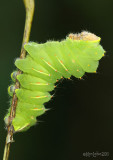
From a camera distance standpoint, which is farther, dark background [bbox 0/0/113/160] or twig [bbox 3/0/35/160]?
dark background [bbox 0/0/113/160]

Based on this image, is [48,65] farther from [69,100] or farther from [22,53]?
[69,100]

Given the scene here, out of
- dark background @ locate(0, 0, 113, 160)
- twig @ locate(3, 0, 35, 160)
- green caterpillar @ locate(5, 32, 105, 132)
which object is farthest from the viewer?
dark background @ locate(0, 0, 113, 160)

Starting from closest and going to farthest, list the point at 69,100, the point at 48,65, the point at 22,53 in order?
the point at 22,53, the point at 48,65, the point at 69,100

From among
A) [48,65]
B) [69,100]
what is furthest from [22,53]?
[69,100]

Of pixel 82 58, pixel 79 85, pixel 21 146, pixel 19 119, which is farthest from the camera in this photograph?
pixel 79 85

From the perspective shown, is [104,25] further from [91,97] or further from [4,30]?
[4,30]

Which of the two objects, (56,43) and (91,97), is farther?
(91,97)

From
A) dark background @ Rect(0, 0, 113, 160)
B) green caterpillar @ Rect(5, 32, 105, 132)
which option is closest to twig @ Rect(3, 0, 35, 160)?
green caterpillar @ Rect(5, 32, 105, 132)

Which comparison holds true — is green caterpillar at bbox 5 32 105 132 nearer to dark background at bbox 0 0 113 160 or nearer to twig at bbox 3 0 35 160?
twig at bbox 3 0 35 160

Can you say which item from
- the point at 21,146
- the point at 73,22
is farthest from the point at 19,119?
the point at 73,22
